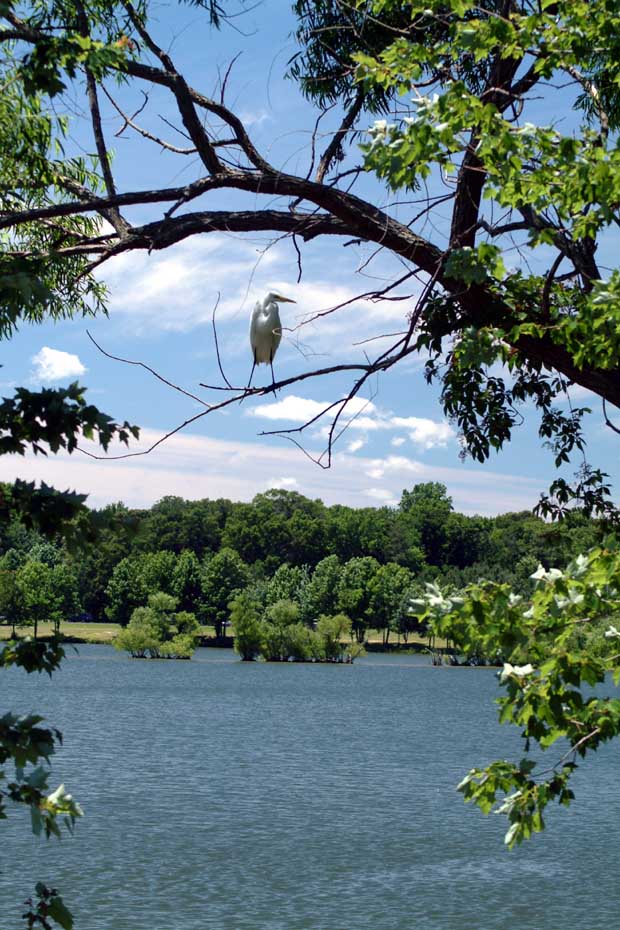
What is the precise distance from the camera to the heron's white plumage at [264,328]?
281 inches

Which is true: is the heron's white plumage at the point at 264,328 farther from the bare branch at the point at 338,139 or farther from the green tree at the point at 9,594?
the green tree at the point at 9,594

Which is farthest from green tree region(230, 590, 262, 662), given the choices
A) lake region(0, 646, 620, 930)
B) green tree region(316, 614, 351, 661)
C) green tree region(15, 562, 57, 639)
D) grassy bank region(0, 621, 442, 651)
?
lake region(0, 646, 620, 930)

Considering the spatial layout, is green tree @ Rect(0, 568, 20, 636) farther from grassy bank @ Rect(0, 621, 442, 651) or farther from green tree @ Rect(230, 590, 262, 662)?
green tree @ Rect(230, 590, 262, 662)

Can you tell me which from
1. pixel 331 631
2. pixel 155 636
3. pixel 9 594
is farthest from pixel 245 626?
pixel 9 594

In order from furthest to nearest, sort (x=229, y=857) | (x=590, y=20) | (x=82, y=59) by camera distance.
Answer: (x=229, y=857)
(x=590, y=20)
(x=82, y=59)

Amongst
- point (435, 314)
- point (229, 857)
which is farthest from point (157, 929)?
point (435, 314)

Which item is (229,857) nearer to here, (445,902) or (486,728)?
(445,902)

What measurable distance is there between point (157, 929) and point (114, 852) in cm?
502

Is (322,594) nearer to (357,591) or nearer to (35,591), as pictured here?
(357,591)

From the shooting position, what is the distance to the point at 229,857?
815 inches

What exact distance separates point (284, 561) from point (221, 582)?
47.0ft

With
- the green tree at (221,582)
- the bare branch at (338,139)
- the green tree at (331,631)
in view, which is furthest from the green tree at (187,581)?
the bare branch at (338,139)

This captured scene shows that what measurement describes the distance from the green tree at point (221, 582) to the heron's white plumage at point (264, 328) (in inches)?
3083

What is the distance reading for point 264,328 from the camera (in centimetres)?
708
